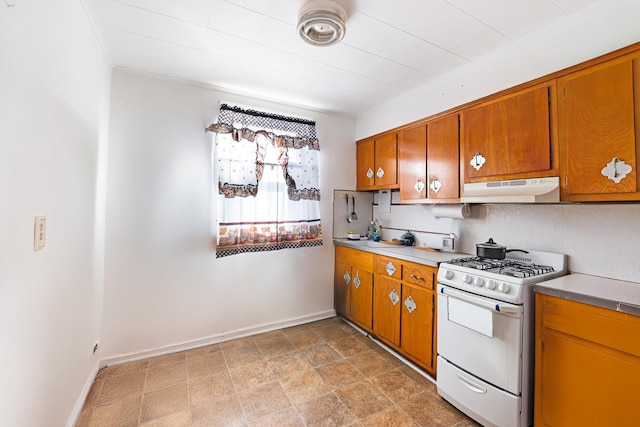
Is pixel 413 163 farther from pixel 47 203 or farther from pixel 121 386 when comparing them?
pixel 121 386

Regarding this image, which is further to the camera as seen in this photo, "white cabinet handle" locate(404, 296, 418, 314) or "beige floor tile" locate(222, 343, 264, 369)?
"beige floor tile" locate(222, 343, 264, 369)

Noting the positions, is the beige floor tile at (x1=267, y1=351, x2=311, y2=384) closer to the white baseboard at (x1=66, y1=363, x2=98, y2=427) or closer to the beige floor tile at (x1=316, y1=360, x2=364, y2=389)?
the beige floor tile at (x1=316, y1=360, x2=364, y2=389)

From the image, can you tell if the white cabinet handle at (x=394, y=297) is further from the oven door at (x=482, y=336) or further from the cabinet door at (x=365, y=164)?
the cabinet door at (x=365, y=164)

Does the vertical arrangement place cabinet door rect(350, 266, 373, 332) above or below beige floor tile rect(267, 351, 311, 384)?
above

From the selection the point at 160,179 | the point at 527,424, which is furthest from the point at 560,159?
the point at 160,179

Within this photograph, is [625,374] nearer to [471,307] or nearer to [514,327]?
[514,327]

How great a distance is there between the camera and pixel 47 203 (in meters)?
1.26

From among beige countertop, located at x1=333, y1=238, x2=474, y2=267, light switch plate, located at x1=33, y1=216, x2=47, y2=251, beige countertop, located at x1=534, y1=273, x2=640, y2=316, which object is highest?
light switch plate, located at x1=33, y1=216, x2=47, y2=251

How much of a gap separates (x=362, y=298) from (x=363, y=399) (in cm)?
109

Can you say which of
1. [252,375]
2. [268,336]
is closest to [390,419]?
[252,375]

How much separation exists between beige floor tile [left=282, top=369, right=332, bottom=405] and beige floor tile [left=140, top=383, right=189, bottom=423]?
0.70 meters

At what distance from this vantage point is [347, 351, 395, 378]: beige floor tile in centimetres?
226

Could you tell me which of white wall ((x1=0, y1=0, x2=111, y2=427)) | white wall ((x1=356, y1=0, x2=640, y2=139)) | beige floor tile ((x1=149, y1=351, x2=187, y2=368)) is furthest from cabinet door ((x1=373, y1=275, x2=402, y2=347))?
white wall ((x1=0, y1=0, x2=111, y2=427))

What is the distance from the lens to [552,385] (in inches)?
58.2
